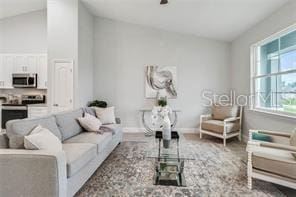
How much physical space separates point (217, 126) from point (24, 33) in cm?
612

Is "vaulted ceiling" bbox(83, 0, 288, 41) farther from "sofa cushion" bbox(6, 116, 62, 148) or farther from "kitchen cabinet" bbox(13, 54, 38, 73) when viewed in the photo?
"sofa cushion" bbox(6, 116, 62, 148)

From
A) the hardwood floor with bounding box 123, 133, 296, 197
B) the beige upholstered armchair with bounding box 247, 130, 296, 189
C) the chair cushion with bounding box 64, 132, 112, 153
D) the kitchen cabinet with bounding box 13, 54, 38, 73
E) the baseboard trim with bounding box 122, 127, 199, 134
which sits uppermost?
the kitchen cabinet with bounding box 13, 54, 38, 73

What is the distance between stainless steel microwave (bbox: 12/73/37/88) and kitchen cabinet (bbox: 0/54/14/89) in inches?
10.2

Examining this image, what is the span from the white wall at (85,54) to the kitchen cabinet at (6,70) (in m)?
2.30

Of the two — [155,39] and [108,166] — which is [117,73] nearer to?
[155,39]

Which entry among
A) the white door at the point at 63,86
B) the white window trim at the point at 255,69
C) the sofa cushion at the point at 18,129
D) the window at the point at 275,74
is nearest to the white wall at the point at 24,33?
the white door at the point at 63,86

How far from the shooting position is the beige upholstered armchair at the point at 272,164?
2.39 meters

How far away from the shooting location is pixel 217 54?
618 centimetres

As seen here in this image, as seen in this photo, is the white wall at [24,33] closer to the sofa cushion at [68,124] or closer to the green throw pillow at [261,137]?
the sofa cushion at [68,124]

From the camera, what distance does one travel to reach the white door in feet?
17.4

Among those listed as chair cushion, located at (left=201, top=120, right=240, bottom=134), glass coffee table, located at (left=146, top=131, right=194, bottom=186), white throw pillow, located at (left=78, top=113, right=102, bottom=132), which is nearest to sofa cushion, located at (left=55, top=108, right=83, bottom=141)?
white throw pillow, located at (left=78, top=113, right=102, bottom=132)

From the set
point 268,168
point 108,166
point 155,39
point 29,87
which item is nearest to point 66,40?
point 29,87

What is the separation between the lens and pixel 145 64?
624cm

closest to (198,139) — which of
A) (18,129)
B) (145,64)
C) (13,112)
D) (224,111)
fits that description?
(224,111)
